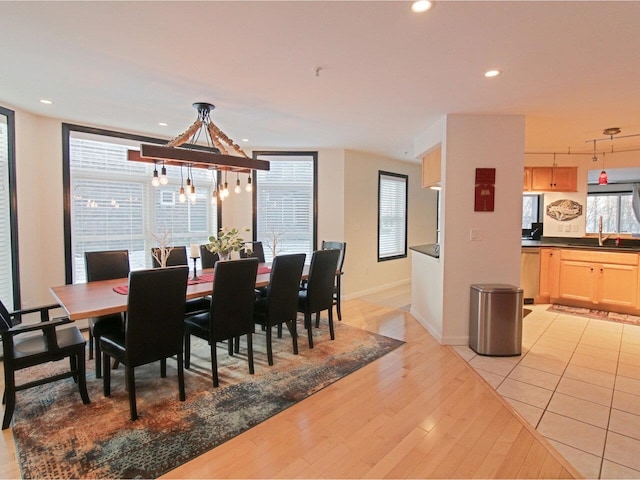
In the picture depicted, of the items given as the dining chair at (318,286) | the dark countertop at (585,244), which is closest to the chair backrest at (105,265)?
the dining chair at (318,286)

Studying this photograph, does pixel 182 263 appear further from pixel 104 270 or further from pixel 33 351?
pixel 33 351

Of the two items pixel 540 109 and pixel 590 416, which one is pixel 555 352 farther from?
pixel 540 109

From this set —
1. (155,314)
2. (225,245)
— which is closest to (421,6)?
(155,314)

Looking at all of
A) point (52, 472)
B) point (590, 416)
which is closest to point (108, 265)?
point (52, 472)

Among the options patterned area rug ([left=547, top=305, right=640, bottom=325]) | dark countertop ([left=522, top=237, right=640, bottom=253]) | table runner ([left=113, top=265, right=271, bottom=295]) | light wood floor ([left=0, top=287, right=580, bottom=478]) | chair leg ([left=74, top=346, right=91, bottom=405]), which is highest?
dark countertop ([left=522, top=237, right=640, bottom=253])

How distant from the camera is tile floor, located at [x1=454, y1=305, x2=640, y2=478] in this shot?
6.80 feet

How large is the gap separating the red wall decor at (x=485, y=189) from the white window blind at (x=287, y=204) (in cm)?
271

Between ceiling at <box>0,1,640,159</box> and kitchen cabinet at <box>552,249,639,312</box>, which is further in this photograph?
kitchen cabinet at <box>552,249,639,312</box>

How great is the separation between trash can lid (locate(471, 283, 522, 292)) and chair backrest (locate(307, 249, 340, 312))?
59.1 inches

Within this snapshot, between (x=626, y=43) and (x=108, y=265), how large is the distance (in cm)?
454

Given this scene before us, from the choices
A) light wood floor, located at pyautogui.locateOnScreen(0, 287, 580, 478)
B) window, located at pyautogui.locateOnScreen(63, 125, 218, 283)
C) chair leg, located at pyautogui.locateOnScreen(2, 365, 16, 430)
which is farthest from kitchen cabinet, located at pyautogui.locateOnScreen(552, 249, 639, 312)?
chair leg, located at pyautogui.locateOnScreen(2, 365, 16, 430)

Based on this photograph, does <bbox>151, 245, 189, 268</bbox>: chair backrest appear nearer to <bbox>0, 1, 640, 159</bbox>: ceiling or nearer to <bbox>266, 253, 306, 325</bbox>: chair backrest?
<bbox>266, 253, 306, 325</bbox>: chair backrest

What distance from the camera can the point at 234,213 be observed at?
5.58 m

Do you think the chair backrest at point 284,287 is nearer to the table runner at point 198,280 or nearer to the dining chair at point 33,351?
the table runner at point 198,280
